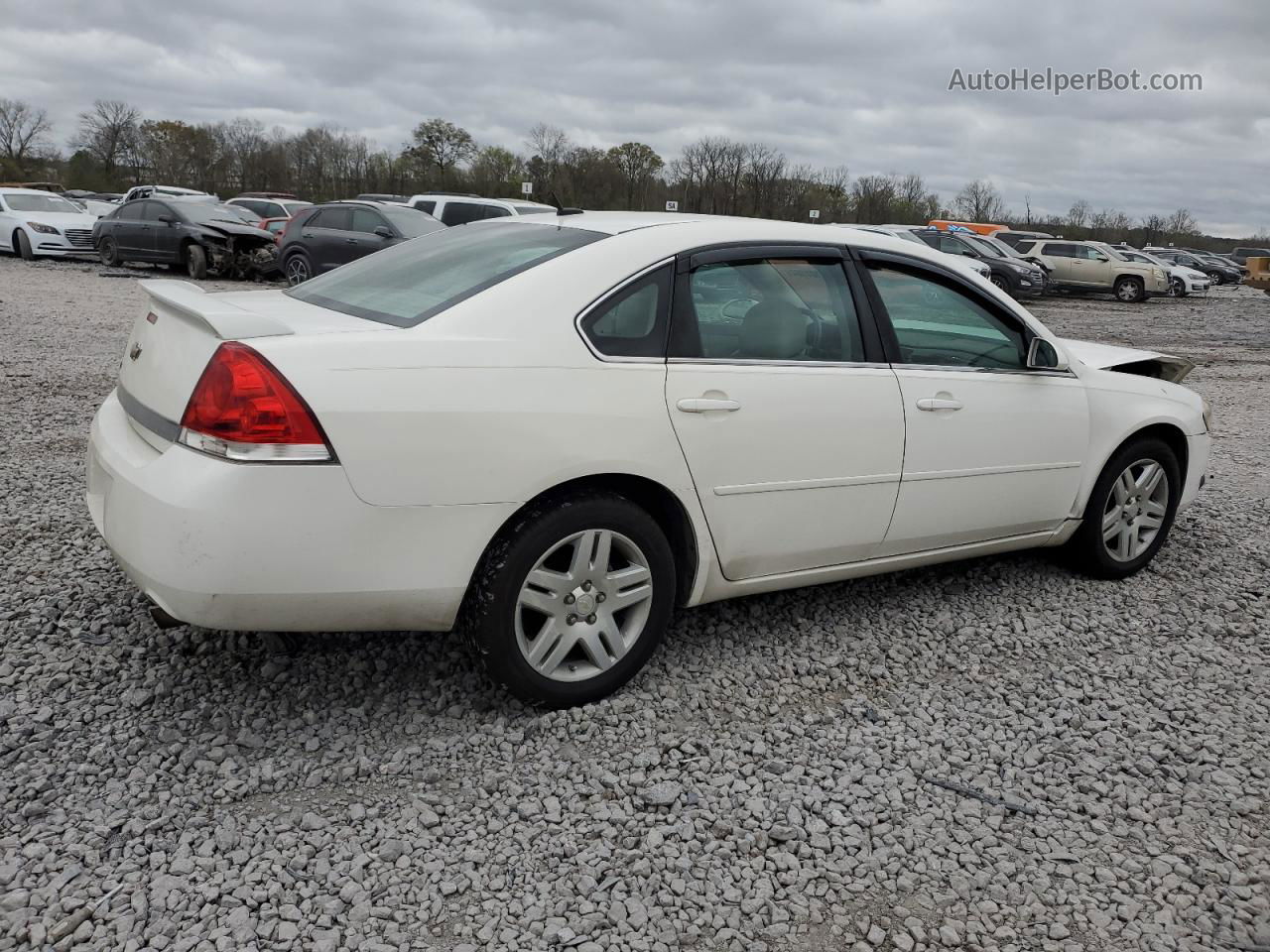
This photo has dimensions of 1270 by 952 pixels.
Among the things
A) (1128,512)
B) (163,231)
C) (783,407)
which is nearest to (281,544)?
(783,407)

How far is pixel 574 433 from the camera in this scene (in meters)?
2.94

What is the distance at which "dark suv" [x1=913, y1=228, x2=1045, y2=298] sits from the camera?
2296 cm

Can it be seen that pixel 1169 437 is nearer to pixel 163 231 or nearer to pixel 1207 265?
pixel 163 231

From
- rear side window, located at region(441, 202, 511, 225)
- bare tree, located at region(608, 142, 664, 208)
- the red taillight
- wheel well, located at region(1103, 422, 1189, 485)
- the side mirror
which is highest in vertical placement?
bare tree, located at region(608, 142, 664, 208)

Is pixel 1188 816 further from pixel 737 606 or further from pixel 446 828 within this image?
pixel 446 828

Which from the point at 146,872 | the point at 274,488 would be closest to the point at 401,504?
the point at 274,488

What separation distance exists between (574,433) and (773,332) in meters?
0.94

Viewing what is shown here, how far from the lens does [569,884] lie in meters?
2.45

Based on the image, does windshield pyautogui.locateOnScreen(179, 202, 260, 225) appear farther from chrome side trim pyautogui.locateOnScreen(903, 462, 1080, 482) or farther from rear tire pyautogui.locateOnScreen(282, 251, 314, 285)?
chrome side trim pyautogui.locateOnScreen(903, 462, 1080, 482)

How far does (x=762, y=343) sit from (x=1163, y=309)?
86.0 feet

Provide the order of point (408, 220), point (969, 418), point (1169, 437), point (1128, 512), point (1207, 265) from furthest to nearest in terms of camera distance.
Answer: point (1207, 265) < point (408, 220) < point (1169, 437) < point (1128, 512) < point (969, 418)

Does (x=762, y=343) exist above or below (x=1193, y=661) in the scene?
above

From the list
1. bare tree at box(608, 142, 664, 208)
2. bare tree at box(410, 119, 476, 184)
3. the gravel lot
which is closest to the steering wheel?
the gravel lot

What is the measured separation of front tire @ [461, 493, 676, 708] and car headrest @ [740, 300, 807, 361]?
73cm
